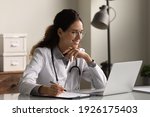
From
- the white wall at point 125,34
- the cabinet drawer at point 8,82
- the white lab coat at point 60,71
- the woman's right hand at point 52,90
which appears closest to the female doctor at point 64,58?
the white lab coat at point 60,71

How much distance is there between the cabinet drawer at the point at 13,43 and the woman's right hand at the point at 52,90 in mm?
1577

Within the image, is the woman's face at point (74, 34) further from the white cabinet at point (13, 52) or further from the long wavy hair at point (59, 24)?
the white cabinet at point (13, 52)

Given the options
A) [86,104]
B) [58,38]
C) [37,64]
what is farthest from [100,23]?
[86,104]

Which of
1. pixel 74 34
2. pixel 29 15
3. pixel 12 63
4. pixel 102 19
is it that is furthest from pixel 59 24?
pixel 29 15

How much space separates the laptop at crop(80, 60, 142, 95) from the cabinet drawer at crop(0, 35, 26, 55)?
1.63 meters

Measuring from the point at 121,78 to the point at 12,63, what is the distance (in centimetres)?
173

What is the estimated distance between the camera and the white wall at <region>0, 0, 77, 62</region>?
357cm

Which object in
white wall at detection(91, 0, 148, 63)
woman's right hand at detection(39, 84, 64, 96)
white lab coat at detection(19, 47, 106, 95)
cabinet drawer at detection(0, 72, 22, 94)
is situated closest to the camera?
woman's right hand at detection(39, 84, 64, 96)

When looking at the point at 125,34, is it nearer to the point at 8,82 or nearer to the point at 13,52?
the point at 13,52

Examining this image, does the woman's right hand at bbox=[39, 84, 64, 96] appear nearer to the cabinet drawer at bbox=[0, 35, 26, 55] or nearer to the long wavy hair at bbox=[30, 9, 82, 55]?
the long wavy hair at bbox=[30, 9, 82, 55]

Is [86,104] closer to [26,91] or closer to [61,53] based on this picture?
[26,91]

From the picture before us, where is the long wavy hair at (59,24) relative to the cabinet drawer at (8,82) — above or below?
above

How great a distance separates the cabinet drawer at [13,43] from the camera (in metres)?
3.32

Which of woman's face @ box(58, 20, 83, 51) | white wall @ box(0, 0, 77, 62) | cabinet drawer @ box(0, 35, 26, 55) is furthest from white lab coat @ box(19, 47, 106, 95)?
white wall @ box(0, 0, 77, 62)
